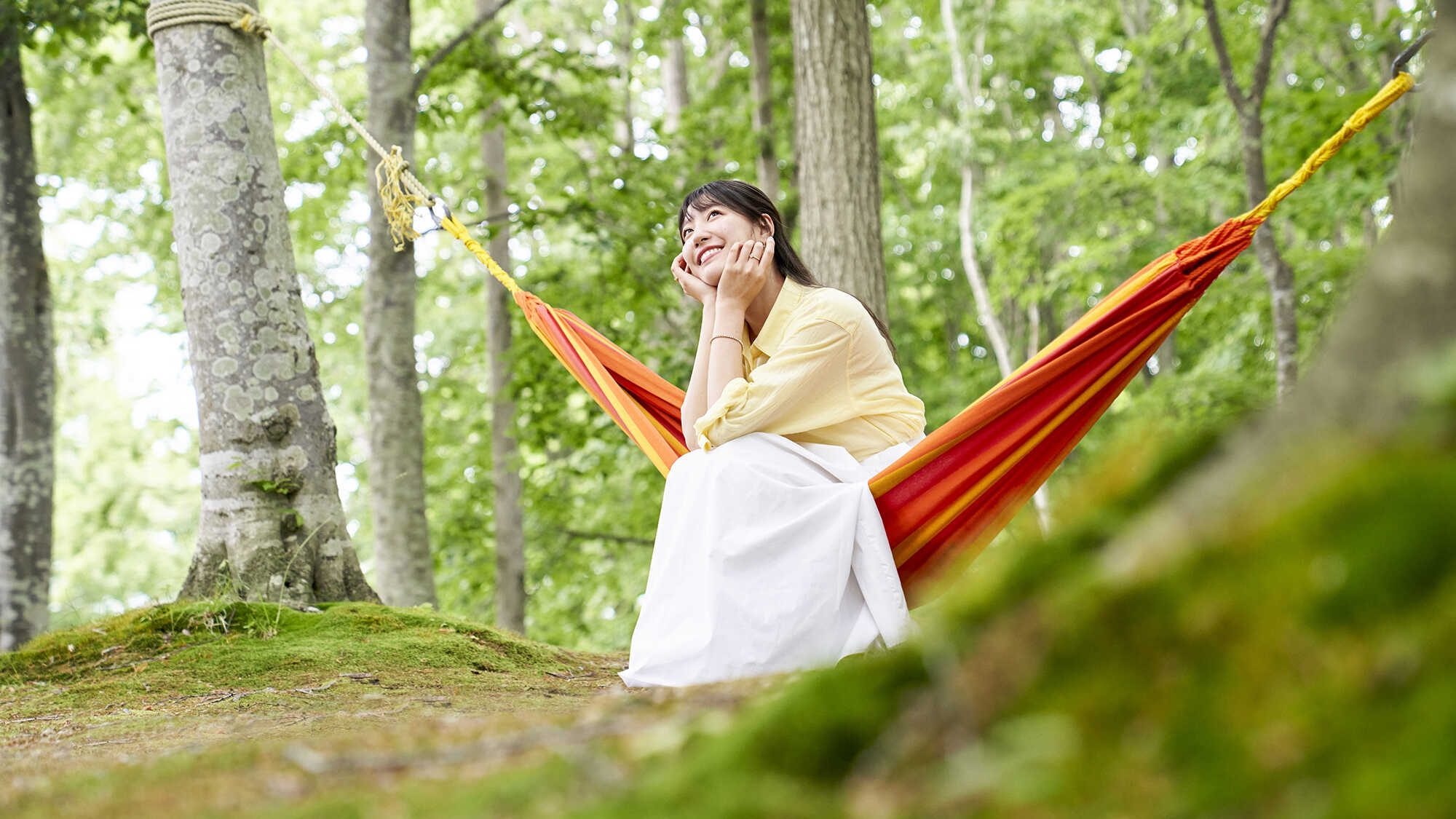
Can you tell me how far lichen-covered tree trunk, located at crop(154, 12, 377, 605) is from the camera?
300 centimetres

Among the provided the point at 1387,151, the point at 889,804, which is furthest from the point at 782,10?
the point at 889,804

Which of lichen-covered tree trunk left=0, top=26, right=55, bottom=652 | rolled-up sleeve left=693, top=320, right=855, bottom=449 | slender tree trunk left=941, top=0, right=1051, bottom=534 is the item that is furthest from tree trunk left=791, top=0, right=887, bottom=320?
slender tree trunk left=941, top=0, right=1051, bottom=534

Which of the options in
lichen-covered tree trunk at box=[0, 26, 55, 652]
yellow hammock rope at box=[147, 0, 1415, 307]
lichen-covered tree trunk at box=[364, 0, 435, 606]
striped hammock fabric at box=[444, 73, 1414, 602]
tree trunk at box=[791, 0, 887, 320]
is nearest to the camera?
striped hammock fabric at box=[444, 73, 1414, 602]

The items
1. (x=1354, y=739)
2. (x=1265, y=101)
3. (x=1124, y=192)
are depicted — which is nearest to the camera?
(x=1354, y=739)

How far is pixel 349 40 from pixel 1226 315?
26.1ft

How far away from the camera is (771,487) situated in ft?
7.48

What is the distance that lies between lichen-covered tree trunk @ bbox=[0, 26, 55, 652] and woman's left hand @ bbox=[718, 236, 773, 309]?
3.89m

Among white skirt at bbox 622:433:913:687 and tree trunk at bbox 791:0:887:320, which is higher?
tree trunk at bbox 791:0:887:320

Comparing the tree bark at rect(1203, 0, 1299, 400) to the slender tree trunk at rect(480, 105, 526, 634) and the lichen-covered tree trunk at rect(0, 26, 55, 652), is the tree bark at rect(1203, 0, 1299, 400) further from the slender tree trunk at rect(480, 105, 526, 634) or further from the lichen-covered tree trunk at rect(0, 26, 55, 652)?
the lichen-covered tree trunk at rect(0, 26, 55, 652)

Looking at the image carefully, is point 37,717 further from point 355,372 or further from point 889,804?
point 355,372

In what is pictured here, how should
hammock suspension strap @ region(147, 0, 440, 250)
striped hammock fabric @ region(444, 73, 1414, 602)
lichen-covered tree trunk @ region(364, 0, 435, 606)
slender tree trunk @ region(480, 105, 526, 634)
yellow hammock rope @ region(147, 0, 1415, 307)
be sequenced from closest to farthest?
striped hammock fabric @ region(444, 73, 1414, 602) < yellow hammock rope @ region(147, 0, 1415, 307) < hammock suspension strap @ region(147, 0, 440, 250) < lichen-covered tree trunk @ region(364, 0, 435, 606) < slender tree trunk @ region(480, 105, 526, 634)

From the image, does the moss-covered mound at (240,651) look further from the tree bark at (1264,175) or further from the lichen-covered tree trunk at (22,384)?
the tree bark at (1264,175)

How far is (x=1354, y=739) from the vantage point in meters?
0.68

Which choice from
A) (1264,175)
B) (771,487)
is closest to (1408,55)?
(771,487)
